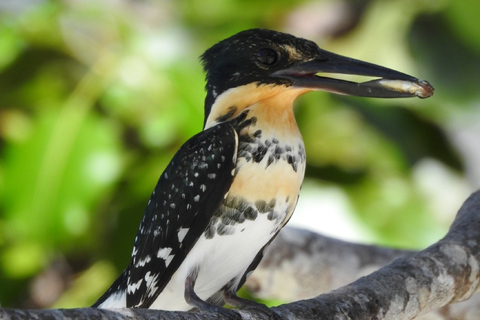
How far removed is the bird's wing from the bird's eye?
22 centimetres

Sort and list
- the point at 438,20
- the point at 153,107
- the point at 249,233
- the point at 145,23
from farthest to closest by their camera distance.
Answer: the point at 438,20 → the point at 145,23 → the point at 153,107 → the point at 249,233

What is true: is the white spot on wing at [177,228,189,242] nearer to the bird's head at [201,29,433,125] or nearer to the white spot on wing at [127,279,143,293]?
the white spot on wing at [127,279,143,293]

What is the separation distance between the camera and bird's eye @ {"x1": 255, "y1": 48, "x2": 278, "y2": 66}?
2.41m

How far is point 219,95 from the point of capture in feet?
8.09

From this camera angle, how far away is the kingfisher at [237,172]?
7.48ft

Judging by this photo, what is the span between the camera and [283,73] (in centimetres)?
239

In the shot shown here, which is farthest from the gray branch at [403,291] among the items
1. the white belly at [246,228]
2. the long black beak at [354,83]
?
the long black beak at [354,83]

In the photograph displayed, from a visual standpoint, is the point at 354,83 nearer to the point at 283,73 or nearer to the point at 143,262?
the point at 283,73

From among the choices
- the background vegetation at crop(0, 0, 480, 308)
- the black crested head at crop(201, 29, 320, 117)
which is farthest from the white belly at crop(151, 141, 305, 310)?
the background vegetation at crop(0, 0, 480, 308)

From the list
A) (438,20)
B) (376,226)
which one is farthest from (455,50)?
(376,226)

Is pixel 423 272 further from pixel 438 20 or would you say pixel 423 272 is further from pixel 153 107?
pixel 438 20

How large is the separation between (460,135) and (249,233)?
118 inches

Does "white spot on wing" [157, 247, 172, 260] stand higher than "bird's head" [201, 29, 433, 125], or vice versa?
"bird's head" [201, 29, 433, 125]

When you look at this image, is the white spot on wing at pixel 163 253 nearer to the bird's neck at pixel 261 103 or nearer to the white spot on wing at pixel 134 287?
the white spot on wing at pixel 134 287
